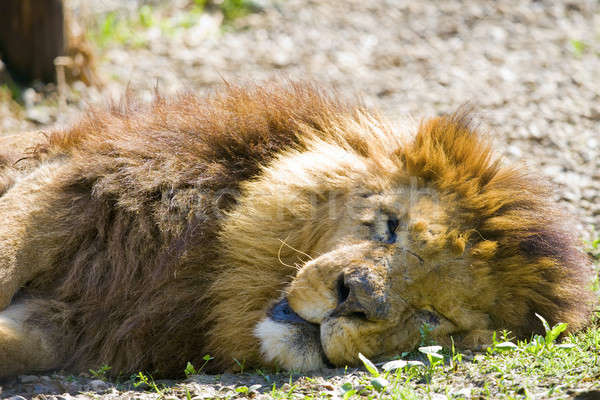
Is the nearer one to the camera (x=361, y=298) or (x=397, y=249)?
(x=361, y=298)

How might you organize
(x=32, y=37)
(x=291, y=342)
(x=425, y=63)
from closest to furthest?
(x=291, y=342), (x=32, y=37), (x=425, y=63)

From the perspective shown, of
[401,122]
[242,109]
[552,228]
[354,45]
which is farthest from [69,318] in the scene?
[354,45]

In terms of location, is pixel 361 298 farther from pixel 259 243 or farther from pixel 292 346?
pixel 259 243

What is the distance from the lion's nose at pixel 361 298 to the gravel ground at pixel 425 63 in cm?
251

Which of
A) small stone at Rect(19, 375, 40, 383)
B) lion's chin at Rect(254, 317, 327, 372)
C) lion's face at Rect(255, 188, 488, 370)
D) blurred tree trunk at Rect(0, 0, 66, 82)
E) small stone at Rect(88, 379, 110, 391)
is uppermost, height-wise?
blurred tree trunk at Rect(0, 0, 66, 82)

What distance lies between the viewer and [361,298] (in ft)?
9.09

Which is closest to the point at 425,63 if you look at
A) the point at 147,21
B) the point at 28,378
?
the point at 147,21

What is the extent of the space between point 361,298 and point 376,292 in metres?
0.07

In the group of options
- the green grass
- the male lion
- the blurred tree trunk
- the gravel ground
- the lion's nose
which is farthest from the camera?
the green grass

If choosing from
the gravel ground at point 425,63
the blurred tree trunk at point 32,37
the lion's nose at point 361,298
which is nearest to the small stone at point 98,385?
the lion's nose at point 361,298

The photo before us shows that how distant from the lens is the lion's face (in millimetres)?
2814

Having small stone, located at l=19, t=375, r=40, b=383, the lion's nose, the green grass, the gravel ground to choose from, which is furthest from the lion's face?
the green grass

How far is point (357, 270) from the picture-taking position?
2850mm

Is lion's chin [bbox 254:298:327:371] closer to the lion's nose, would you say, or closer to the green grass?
the lion's nose
